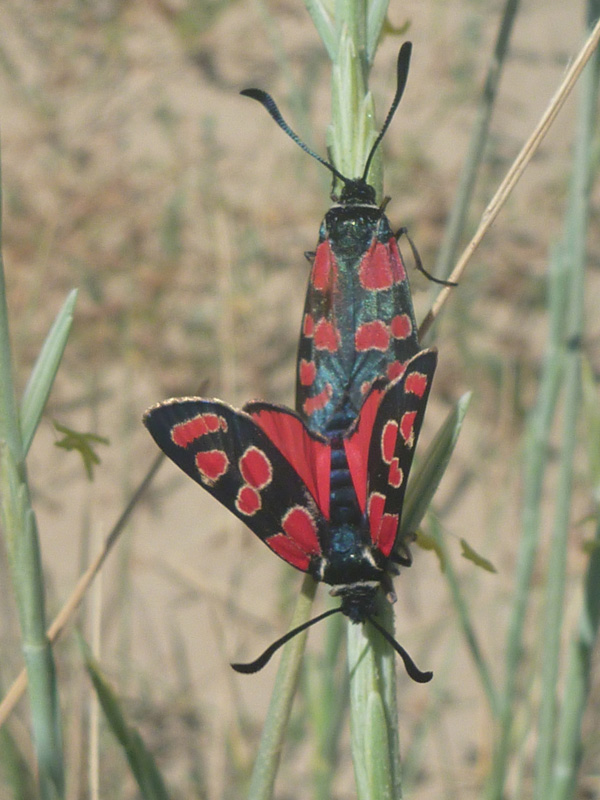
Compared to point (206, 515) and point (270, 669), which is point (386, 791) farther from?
point (206, 515)

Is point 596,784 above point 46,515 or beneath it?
beneath

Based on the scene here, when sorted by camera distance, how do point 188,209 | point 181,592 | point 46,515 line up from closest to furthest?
1. point 181,592
2. point 46,515
3. point 188,209

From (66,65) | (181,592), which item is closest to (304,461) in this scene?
(181,592)

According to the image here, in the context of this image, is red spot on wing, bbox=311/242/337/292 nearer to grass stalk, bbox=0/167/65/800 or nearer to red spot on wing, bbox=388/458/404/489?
red spot on wing, bbox=388/458/404/489

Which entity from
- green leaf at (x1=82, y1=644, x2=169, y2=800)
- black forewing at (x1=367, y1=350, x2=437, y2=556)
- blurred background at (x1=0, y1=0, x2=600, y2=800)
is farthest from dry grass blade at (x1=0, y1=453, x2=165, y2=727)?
blurred background at (x1=0, y1=0, x2=600, y2=800)

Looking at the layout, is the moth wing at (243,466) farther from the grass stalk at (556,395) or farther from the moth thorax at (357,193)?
the grass stalk at (556,395)

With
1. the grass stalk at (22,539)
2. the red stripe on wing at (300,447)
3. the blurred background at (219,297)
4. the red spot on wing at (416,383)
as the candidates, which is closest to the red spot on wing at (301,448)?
the red stripe on wing at (300,447)

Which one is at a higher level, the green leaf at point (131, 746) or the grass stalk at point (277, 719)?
the grass stalk at point (277, 719)

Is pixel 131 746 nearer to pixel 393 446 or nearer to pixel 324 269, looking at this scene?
pixel 393 446
